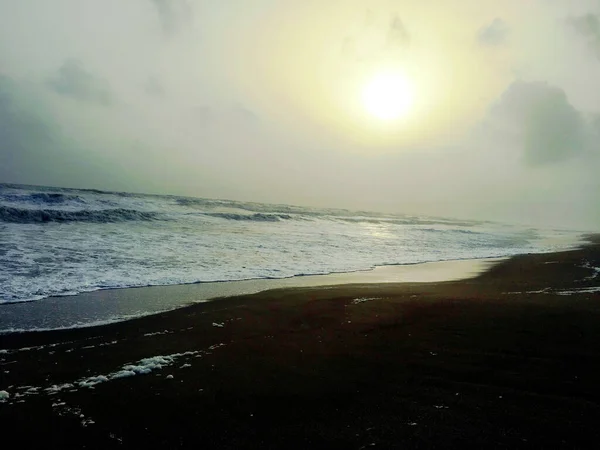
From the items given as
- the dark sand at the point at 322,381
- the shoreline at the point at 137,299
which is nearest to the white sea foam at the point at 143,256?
the shoreline at the point at 137,299

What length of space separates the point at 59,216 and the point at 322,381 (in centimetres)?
2911

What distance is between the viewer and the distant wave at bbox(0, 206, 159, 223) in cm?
2571

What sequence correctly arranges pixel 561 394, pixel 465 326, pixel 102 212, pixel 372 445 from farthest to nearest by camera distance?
pixel 102 212
pixel 465 326
pixel 561 394
pixel 372 445

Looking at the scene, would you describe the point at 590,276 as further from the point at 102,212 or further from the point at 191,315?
the point at 102,212

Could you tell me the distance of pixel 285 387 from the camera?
4.43 m

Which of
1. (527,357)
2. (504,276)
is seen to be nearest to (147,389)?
(527,357)

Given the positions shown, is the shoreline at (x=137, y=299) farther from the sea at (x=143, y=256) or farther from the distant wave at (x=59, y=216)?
the distant wave at (x=59, y=216)

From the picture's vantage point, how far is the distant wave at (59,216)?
84.3 feet

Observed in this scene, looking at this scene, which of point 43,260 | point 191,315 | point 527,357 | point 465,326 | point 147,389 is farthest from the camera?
point 43,260

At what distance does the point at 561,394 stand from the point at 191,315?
21.2 feet

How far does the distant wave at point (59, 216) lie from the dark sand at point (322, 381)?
924 inches

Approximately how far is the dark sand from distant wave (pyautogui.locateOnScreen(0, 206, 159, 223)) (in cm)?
2347

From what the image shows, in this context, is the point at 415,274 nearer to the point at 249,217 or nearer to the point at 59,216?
the point at 59,216

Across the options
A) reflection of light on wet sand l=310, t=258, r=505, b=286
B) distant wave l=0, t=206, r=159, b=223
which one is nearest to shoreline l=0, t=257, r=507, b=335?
reflection of light on wet sand l=310, t=258, r=505, b=286
